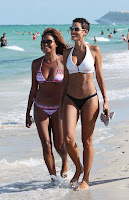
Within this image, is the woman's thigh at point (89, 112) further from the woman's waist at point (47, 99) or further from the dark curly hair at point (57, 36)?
the dark curly hair at point (57, 36)

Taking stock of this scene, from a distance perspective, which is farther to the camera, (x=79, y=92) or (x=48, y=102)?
(x=48, y=102)

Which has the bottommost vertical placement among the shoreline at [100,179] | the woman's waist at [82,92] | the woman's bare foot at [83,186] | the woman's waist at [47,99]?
the shoreline at [100,179]

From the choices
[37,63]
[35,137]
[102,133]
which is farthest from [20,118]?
[37,63]

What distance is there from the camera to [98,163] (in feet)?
16.9

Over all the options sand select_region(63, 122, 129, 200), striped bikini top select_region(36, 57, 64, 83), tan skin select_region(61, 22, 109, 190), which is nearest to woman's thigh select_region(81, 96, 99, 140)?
tan skin select_region(61, 22, 109, 190)

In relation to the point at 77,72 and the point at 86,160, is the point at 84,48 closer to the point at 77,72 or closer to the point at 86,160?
the point at 77,72

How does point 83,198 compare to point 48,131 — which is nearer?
point 83,198

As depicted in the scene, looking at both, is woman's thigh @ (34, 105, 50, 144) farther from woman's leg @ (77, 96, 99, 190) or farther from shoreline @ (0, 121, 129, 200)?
shoreline @ (0, 121, 129, 200)

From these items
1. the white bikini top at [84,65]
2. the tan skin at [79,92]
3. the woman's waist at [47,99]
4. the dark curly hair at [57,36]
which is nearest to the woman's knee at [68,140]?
the tan skin at [79,92]

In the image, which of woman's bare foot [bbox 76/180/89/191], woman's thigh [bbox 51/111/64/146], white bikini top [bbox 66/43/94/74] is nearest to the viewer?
white bikini top [bbox 66/43/94/74]

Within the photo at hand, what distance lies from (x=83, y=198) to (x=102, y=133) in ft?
9.09

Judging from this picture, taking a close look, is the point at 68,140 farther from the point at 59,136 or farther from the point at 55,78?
the point at 55,78

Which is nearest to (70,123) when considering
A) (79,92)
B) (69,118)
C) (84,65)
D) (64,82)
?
(69,118)

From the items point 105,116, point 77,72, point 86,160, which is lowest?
point 86,160
